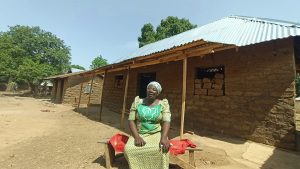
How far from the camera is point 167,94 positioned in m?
9.85

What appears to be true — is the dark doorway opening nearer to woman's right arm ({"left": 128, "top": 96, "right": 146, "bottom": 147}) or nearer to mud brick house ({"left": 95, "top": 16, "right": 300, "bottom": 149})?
mud brick house ({"left": 95, "top": 16, "right": 300, "bottom": 149})

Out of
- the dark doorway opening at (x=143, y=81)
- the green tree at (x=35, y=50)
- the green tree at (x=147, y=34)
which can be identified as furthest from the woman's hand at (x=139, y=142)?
the green tree at (x=35, y=50)

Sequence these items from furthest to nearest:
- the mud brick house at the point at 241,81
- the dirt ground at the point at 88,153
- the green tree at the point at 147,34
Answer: the green tree at the point at 147,34 → the mud brick house at the point at 241,81 → the dirt ground at the point at 88,153

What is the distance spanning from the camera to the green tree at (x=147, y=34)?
3062 centimetres

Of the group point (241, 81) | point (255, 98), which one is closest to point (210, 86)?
point (241, 81)

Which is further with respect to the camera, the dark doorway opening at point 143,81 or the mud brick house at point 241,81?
the dark doorway opening at point 143,81

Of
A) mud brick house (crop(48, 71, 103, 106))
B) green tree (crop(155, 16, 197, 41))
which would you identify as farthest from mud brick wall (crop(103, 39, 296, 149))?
green tree (crop(155, 16, 197, 41))

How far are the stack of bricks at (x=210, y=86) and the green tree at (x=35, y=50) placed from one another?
88.0ft

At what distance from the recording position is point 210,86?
815 centimetres

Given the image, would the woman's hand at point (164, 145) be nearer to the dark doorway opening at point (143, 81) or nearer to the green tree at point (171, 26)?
the dark doorway opening at point (143, 81)

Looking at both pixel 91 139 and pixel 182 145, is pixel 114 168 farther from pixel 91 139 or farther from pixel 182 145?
pixel 91 139

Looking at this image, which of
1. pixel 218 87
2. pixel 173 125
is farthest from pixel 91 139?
pixel 218 87

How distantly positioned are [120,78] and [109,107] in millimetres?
2072

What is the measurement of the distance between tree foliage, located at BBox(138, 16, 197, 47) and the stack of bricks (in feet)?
73.3
